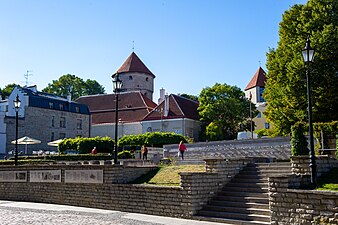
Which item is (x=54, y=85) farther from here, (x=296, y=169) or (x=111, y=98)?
(x=296, y=169)

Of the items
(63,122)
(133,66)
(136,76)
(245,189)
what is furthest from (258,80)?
(245,189)

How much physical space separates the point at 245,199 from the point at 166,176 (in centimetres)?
437

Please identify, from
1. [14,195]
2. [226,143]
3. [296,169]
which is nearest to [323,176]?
[296,169]

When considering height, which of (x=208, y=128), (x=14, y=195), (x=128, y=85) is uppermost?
(x=128, y=85)

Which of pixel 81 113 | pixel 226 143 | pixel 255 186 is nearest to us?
pixel 255 186

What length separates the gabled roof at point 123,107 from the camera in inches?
2549

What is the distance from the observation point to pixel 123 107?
67500mm

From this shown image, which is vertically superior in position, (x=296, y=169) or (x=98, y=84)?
(x=98, y=84)

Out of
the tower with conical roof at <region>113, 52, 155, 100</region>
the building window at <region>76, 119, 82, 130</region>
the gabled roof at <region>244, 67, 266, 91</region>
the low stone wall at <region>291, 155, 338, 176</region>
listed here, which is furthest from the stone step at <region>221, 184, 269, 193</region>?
the tower with conical roof at <region>113, 52, 155, 100</region>

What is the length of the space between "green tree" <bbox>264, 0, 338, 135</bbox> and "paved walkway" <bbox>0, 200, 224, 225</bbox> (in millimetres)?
15213

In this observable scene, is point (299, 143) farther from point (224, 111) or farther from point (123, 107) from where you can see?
point (123, 107)

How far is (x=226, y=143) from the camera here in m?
30.3

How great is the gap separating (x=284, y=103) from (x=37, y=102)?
3875 centimetres

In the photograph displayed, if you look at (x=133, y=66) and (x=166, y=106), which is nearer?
(x=166, y=106)
